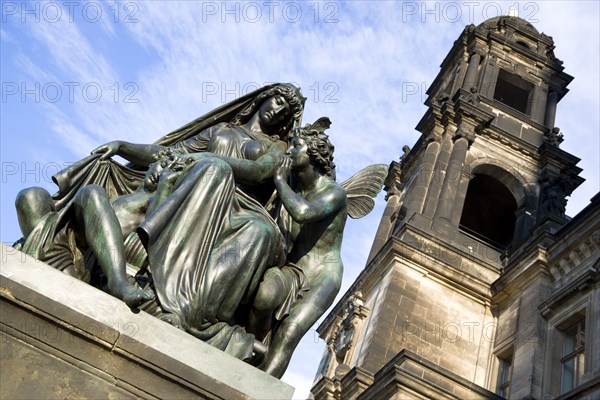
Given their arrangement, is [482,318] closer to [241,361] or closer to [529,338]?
[529,338]

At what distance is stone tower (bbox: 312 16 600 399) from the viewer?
57.8 ft

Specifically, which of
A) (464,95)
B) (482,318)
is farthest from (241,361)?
(464,95)

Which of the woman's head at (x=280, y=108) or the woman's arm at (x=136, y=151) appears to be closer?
the woman's arm at (x=136, y=151)

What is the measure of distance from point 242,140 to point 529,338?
15.4 metres

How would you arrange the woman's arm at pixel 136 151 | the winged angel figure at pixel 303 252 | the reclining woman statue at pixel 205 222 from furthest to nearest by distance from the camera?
the woman's arm at pixel 136 151 < the winged angel figure at pixel 303 252 < the reclining woman statue at pixel 205 222

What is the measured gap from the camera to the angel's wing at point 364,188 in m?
4.88

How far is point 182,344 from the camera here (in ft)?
10.5

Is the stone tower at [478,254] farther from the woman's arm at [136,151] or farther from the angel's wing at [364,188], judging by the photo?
the woman's arm at [136,151]

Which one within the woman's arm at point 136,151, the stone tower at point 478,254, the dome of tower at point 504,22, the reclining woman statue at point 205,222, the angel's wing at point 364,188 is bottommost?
the reclining woman statue at point 205,222

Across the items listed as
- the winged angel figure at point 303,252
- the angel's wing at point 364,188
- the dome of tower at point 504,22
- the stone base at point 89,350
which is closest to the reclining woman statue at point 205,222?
the winged angel figure at point 303,252

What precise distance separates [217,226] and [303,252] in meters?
0.75

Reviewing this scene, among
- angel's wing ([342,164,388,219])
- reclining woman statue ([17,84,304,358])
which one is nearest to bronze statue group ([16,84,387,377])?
reclining woman statue ([17,84,304,358])

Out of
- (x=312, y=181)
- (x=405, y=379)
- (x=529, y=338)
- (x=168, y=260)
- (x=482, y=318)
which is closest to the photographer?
(x=168, y=260)

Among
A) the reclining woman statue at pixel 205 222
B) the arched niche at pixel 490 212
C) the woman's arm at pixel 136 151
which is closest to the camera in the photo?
the reclining woman statue at pixel 205 222
